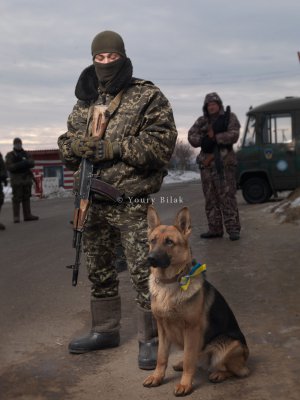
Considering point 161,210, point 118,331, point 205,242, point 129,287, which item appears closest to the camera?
point 118,331

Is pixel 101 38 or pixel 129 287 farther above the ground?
pixel 101 38

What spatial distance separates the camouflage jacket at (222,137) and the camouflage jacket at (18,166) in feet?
20.1

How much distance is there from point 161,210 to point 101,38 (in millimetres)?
10521

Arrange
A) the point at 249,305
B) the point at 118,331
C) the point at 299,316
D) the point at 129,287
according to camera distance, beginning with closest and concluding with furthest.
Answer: the point at 118,331 < the point at 299,316 < the point at 249,305 < the point at 129,287

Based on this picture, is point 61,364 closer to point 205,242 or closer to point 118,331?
point 118,331

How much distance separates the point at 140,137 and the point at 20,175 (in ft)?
33.2

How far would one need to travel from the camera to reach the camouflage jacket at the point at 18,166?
13445 mm

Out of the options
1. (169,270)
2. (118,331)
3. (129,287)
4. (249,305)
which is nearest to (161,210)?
(129,287)

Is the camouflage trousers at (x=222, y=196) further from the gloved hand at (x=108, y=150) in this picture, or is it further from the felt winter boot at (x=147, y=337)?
the gloved hand at (x=108, y=150)

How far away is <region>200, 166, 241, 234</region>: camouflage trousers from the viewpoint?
27.4 ft

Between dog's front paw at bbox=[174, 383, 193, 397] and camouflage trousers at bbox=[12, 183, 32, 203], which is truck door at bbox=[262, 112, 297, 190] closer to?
camouflage trousers at bbox=[12, 183, 32, 203]

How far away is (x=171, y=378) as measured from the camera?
365cm

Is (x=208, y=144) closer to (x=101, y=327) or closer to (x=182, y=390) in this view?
(x=101, y=327)

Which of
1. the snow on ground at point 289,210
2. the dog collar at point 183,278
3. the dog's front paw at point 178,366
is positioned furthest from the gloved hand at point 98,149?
the snow on ground at point 289,210
